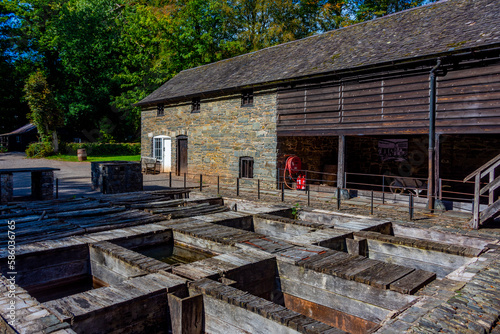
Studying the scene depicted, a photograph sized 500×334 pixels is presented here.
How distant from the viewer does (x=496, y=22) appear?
32.4ft

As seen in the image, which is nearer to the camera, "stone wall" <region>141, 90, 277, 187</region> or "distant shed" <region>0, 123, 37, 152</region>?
"stone wall" <region>141, 90, 277, 187</region>

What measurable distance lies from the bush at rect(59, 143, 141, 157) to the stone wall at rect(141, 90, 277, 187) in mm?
14214

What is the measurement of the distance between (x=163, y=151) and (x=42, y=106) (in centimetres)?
1460

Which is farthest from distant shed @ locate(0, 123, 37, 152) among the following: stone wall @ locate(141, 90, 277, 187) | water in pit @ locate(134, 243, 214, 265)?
water in pit @ locate(134, 243, 214, 265)

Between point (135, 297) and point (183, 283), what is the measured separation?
602mm

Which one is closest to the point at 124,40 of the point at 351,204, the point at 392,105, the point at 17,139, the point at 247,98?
the point at 17,139

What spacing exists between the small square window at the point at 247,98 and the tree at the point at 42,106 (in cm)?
2048

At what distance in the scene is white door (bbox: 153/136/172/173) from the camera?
66.8 ft

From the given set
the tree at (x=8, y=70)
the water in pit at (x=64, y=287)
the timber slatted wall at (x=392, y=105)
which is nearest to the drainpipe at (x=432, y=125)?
the timber slatted wall at (x=392, y=105)

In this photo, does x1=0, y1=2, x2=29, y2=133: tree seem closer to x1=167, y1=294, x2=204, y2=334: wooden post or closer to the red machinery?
the red machinery

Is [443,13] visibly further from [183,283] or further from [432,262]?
[183,283]

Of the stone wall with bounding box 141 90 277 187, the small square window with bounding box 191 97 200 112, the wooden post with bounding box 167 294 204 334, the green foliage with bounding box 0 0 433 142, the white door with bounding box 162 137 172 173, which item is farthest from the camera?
the green foliage with bounding box 0 0 433 142

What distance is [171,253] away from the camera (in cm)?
720

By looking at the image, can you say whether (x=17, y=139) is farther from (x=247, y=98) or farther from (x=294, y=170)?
(x=294, y=170)
